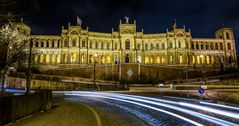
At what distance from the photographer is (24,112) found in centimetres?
885

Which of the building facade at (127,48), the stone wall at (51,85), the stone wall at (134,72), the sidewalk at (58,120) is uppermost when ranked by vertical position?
the building facade at (127,48)

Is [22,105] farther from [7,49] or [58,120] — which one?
[7,49]

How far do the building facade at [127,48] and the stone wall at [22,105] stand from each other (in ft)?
191

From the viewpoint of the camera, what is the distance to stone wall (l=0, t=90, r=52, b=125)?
7.22m

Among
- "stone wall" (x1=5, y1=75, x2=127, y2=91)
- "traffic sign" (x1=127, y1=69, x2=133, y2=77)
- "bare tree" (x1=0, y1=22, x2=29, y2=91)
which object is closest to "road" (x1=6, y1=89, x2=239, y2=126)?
"bare tree" (x1=0, y1=22, x2=29, y2=91)

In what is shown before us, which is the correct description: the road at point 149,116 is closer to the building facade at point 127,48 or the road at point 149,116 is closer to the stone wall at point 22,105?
the stone wall at point 22,105

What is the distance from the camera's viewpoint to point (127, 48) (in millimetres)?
75438

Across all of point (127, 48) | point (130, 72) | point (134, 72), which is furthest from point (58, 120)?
point (127, 48)

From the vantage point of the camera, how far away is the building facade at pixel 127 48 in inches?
2773

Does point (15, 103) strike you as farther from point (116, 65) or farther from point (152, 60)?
point (152, 60)

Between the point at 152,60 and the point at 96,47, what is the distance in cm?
2464

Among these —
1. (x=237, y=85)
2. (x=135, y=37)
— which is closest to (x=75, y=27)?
(x=135, y=37)

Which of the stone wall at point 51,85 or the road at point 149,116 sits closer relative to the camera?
the road at point 149,116

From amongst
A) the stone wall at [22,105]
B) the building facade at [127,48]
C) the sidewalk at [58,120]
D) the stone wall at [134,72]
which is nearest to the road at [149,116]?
the sidewalk at [58,120]
